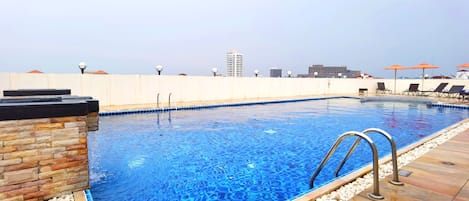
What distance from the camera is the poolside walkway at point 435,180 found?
8.37 feet

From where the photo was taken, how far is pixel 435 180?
115 inches

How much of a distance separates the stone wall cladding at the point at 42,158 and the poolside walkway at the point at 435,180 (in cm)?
287

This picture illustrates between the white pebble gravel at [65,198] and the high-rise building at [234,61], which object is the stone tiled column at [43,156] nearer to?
the white pebble gravel at [65,198]

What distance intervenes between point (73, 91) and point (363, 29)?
78.1 feet

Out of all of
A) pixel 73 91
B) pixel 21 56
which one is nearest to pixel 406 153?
pixel 73 91

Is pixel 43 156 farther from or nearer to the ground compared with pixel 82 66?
nearer to the ground

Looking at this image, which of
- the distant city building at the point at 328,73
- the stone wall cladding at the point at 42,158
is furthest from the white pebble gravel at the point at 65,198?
the distant city building at the point at 328,73

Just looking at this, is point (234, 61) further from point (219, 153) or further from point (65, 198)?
point (65, 198)

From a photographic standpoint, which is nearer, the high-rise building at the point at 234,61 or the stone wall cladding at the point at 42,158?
the stone wall cladding at the point at 42,158

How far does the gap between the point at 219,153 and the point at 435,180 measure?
134 inches

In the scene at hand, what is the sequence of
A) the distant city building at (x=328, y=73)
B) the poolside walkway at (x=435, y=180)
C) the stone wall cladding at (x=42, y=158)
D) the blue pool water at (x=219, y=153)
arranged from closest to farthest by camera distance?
1. the stone wall cladding at (x=42, y=158)
2. the poolside walkway at (x=435, y=180)
3. the blue pool water at (x=219, y=153)
4. the distant city building at (x=328, y=73)

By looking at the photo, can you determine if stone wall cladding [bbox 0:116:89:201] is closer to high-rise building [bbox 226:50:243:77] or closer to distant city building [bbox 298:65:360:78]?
distant city building [bbox 298:65:360:78]

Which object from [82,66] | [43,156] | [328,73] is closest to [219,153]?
[43,156]

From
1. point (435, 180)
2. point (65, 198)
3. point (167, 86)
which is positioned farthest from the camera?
point (167, 86)
